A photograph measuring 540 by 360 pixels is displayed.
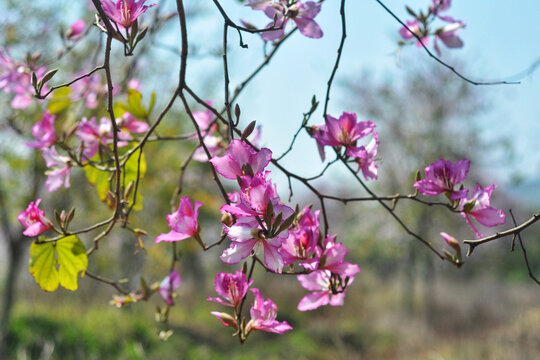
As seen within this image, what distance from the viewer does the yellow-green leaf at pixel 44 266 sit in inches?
27.9

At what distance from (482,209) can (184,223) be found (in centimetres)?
42

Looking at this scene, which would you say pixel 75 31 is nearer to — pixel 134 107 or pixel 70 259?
pixel 134 107

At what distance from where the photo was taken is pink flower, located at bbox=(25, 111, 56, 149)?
898 millimetres

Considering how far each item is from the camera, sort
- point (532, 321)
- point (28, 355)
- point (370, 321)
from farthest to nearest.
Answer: point (370, 321) → point (532, 321) → point (28, 355)

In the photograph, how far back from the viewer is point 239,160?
1.78 ft

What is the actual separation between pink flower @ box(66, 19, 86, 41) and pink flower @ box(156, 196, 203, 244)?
70 cm

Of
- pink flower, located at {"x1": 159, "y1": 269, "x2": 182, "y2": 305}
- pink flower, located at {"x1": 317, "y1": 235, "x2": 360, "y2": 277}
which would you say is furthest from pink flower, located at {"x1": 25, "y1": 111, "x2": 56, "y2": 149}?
pink flower, located at {"x1": 317, "y1": 235, "x2": 360, "y2": 277}

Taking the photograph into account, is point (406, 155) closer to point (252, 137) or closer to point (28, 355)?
point (28, 355)

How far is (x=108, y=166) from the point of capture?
892mm

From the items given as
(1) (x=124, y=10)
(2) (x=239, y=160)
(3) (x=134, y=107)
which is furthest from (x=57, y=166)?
(2) (x=239, y=160)

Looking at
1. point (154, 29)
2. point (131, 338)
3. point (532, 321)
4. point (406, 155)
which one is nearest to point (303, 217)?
point (154, 29)

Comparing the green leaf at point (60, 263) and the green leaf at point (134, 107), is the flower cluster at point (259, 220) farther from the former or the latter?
the green leaf at point (134, 107)

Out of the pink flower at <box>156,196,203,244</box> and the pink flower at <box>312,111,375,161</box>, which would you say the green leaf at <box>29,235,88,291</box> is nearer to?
the pink flower at <box>156,196,203,244</box>

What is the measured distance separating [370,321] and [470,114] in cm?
439
